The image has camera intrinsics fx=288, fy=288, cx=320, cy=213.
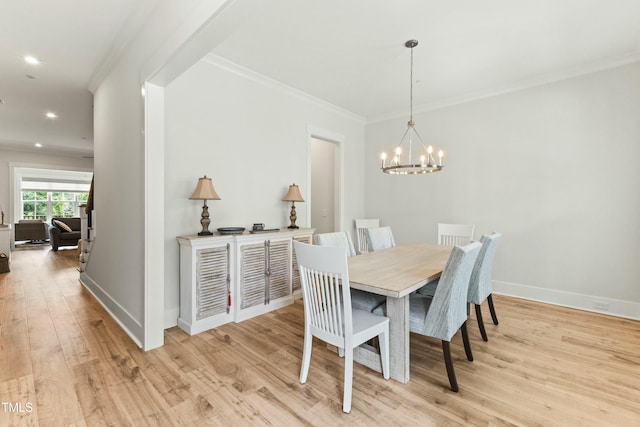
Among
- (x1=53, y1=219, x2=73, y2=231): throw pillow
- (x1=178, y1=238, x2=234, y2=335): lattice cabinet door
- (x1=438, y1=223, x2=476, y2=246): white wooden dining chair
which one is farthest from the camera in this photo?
(x1=53, y1=219, x2=73, y2=231): throw pillow

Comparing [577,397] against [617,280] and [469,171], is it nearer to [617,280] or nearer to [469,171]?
[617,280]

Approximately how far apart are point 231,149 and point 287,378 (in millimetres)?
2361

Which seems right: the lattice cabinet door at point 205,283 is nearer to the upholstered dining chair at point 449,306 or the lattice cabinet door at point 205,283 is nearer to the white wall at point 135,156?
the white wall at point 135,156

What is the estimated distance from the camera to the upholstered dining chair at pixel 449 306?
1772mm

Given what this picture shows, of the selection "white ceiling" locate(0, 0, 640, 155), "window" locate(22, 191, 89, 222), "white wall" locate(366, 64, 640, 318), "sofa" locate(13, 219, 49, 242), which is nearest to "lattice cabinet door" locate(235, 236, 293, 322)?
"white ceiling" locate(0, 0, 640, 155)

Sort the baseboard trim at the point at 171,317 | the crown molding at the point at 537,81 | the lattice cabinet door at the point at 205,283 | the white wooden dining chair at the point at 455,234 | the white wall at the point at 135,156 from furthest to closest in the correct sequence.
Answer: the white wooden dining chair at the point at 455,234, the crown molding at the point at 537,81, the baseboard trim at the point at 171,317, the lattice cabinet door at the point at 205,283, the white wall at the point at 135,156

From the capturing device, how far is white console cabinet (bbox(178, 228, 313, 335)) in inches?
104

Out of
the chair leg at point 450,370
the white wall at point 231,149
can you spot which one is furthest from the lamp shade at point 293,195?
the chair leg at point 450,370

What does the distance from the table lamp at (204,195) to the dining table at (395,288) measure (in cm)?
146

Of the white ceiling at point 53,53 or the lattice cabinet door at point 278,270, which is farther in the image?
the lattice cabinet door at point 278,270

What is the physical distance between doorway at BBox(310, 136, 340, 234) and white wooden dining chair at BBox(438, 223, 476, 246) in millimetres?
1681

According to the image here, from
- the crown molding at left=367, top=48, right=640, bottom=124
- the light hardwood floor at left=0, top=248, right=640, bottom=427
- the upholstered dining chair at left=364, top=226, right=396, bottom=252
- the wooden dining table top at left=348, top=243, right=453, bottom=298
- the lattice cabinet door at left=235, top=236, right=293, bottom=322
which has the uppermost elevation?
the crown molding at left=367, top=48, right=640, bottom=124

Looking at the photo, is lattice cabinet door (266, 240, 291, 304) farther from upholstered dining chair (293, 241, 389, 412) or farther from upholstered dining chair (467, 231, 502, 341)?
upholstered dining chair (467, 231, 502, 341)

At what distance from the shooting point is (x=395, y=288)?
68.9 inches
